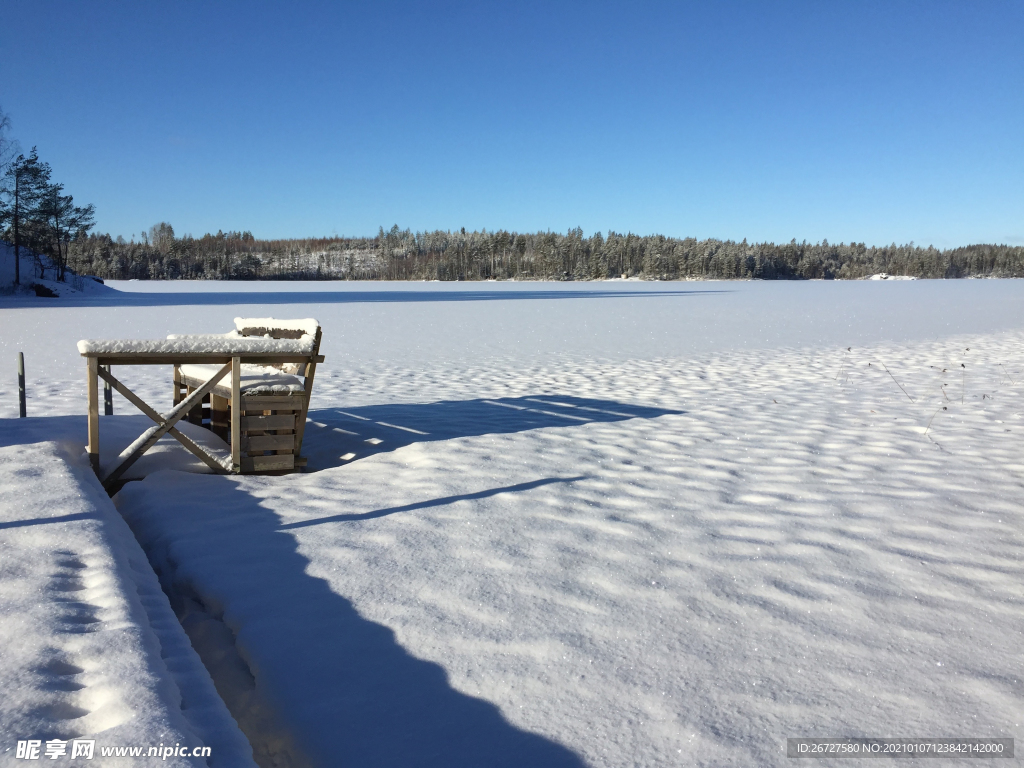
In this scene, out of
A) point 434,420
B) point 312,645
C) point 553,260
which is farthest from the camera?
point 553,260

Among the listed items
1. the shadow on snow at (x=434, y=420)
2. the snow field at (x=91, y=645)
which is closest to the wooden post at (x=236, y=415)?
the shadow on snow at (x=434, y=420)

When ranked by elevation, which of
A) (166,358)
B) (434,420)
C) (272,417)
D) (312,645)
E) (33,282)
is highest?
(33,282)

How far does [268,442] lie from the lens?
511cm

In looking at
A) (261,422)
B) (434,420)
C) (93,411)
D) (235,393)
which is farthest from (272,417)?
(434,420)


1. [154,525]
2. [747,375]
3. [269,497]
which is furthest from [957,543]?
[747,375]

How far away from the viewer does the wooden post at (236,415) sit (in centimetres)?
488

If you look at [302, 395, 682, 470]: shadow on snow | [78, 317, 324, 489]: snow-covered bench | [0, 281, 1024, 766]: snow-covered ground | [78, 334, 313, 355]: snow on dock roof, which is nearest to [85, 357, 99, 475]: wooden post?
[78, 317, 324, 489]: snow-covered bench

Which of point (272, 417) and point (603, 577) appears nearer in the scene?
point (603, 577)

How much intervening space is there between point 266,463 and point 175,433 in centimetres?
65

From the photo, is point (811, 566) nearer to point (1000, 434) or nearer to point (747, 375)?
point (1000, 434)

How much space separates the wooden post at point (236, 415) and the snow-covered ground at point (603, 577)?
0.18 meters

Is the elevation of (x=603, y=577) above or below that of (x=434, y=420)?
below

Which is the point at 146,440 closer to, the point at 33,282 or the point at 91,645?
the point at 91,645

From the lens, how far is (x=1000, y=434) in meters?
6.16
